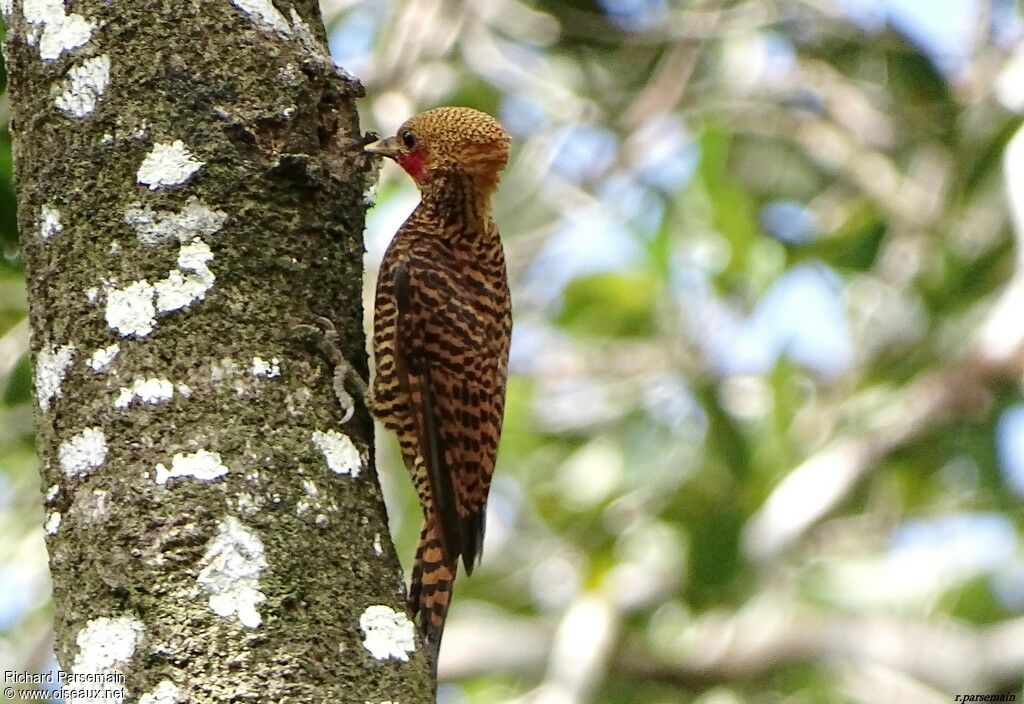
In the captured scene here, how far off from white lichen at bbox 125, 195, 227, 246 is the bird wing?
135 centimetres

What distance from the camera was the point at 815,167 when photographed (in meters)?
8.69

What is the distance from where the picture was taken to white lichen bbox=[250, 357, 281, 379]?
2.97m

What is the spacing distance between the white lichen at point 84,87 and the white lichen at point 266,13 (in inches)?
14.0

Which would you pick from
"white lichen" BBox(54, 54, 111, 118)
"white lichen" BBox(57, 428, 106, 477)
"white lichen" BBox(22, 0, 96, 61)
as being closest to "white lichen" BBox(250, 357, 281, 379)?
"white lichen" BBox(57, 428, 106, 477)

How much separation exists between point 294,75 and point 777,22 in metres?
4.91

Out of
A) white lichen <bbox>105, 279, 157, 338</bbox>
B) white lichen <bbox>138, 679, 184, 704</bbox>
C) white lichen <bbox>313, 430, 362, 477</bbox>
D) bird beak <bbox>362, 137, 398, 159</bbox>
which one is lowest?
white lichen <bbox>138, 679, 184, 704</bbox>

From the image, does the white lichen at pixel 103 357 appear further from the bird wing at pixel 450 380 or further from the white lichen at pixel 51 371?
the bird wing at pixel 450 380

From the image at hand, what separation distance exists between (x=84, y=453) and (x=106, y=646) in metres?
0.40

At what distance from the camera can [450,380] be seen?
14.4ft

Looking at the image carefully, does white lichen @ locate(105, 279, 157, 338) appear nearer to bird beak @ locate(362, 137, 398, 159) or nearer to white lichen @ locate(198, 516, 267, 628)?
white lichen @ locate(198, 516, 267, 628)

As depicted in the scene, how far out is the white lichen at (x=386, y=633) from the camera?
9.11 ft

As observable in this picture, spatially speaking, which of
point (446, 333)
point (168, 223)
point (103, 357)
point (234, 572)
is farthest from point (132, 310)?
point (446, 333)

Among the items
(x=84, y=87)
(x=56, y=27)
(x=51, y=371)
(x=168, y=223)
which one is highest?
(x=56, y=27)

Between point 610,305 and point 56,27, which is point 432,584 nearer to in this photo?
point 56,27
